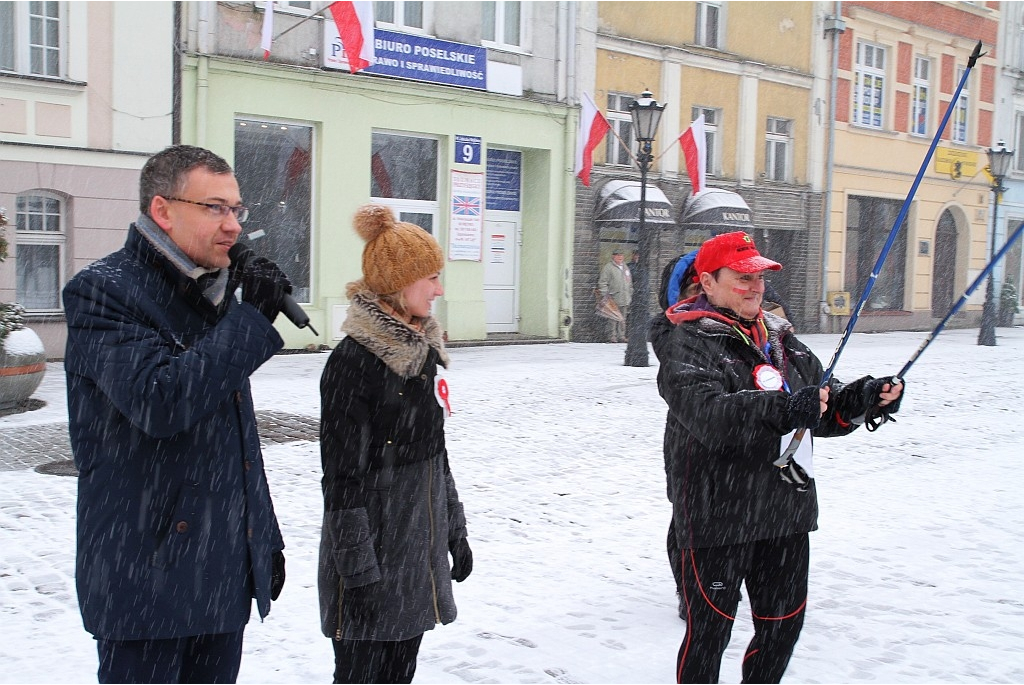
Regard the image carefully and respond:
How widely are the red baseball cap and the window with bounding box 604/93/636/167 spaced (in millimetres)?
17640

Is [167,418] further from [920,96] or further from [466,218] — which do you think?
[920,96]

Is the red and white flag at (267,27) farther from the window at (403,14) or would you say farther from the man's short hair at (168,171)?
the man's short hair at (168,171)

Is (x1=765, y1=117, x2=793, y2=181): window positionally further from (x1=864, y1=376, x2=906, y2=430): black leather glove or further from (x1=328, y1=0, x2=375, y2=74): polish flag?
(x1=864, y1=376, x2=906, y2=430): black leather glove

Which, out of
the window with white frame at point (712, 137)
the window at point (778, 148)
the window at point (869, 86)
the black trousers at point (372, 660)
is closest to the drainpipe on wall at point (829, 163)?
the window at point (869, 86)

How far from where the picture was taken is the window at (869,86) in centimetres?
2631

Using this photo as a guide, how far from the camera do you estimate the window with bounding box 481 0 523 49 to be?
1894 cm

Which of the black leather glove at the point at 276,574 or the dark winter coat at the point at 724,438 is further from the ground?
the dark winter coat at the point at 724,438

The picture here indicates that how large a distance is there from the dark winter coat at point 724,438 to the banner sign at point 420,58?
14554 millimetres

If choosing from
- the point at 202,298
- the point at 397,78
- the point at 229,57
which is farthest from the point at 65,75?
the point at 202,298

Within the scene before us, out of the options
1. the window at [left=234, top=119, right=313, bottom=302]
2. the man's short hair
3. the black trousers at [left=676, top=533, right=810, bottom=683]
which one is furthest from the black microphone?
the window at [left=234, top=119, right=313, bottom=302]

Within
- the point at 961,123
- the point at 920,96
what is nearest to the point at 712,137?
the point at 920,96

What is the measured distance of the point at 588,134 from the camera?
19094mm

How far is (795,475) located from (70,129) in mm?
13717

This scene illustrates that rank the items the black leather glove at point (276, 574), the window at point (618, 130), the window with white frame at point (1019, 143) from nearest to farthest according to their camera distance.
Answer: the black leather glove at point (276, 574)
the window at point (618, 130)
the window with white frame at point (1019, 143)
